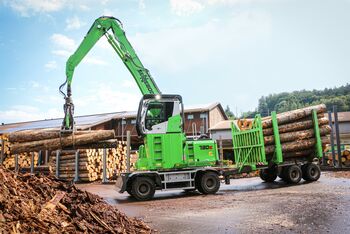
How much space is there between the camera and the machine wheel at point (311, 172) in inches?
523

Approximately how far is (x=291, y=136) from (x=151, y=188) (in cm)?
628


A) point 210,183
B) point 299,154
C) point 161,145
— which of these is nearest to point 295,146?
point 299,154

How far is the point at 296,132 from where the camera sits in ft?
43.8

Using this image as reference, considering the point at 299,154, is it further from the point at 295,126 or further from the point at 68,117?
the point at 68,117

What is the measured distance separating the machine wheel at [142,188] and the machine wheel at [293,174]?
221 inches

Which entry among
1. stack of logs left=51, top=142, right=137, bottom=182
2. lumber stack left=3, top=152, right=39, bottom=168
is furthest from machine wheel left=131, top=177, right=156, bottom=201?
lumber stack left=3, top=152, right=39, bottom=168

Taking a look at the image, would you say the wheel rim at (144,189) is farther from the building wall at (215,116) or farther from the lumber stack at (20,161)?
the building wall at (215,116)

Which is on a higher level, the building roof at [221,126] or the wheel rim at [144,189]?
the building roof at [221,126]

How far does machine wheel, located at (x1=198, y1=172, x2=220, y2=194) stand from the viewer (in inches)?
448

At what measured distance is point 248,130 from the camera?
1332cm

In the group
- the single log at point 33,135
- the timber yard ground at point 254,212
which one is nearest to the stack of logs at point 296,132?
the timber yard ground at point 254,212

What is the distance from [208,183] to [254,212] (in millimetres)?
4022

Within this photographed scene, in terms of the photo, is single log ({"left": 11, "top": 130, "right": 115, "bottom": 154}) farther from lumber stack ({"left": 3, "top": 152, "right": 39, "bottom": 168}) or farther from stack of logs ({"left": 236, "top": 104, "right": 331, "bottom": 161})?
lumber stack ({"left": 3, "top": 152, "right": 39, "bottom": 168})

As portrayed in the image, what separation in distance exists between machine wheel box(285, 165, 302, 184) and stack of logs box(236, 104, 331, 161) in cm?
55
